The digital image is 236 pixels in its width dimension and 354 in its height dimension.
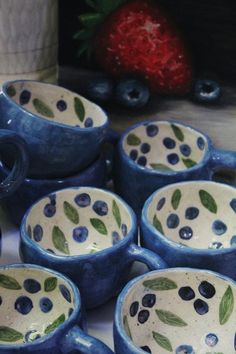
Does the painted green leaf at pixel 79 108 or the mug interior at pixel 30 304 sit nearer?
the mug interior at pixel 30 304

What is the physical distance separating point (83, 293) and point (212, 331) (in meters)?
0.10

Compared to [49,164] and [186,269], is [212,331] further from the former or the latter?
[49,164]

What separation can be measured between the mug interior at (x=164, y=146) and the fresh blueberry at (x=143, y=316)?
0.70ft

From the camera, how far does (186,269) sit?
1.57 feet

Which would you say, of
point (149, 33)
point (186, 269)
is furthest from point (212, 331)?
point (149, 33)

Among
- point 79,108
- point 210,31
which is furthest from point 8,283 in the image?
point 210,31

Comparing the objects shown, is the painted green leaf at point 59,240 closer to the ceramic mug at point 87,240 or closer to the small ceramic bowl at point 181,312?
the ceramic mug at point 87,240

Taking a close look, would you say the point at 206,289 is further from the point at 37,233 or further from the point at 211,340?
the point at 37,233

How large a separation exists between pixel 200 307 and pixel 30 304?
0.13 meters

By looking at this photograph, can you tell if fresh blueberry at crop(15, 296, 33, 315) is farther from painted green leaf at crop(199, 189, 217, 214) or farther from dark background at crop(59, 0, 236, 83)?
dark background at crop(59, 0, 236, 83)

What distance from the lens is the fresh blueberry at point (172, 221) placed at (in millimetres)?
594

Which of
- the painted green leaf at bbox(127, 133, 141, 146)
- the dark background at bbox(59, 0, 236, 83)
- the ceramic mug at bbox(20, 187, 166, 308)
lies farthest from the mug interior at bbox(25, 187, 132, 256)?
the dark background at bbox(59, 0, 236, 83)

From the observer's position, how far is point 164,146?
688 mm

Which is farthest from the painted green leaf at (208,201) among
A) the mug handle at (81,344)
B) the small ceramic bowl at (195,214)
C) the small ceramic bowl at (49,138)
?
the mug handle at (81,344)
